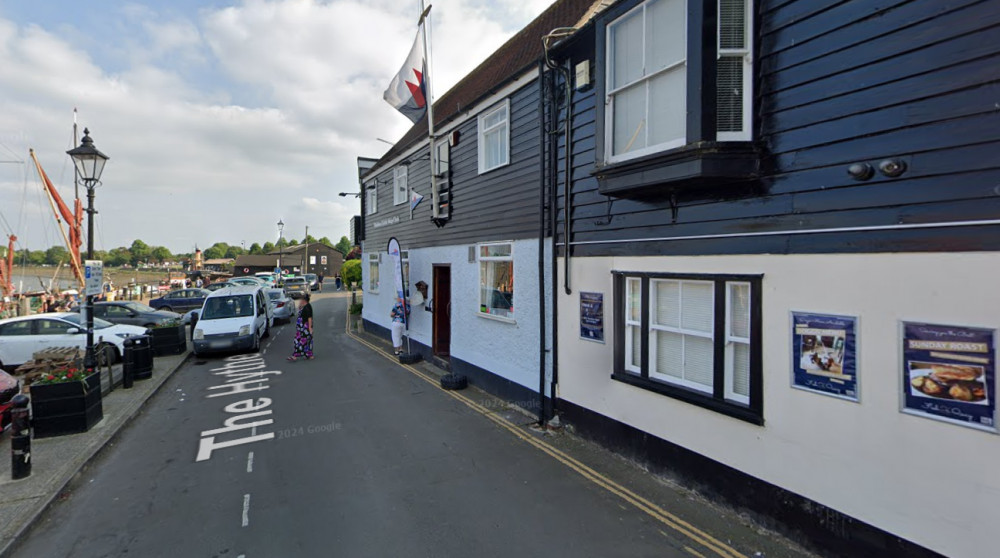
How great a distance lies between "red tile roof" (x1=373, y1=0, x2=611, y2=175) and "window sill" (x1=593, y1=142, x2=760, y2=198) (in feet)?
10.8

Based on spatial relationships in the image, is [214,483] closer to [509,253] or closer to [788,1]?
[509,253]

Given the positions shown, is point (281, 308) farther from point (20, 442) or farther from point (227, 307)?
point (20, 442)

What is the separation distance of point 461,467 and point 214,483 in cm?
298

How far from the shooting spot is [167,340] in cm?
1328

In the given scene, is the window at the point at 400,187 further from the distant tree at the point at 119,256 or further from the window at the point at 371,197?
the distant tree at the point at 119,256

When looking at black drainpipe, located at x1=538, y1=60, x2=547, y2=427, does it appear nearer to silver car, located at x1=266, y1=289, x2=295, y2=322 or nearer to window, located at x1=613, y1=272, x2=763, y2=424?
window, located at x1=613, y1=272, x2=763, y2=424

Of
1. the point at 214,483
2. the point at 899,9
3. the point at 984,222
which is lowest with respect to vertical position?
the point at 214,483

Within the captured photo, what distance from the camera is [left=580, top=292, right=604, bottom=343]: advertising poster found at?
635cm

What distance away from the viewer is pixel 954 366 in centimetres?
315

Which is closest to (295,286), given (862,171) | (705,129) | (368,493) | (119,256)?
(368,493)

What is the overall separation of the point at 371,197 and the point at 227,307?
7.00 metres

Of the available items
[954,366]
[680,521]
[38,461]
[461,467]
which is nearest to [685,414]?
[680,521]

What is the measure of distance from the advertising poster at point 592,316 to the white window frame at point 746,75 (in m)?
2.64

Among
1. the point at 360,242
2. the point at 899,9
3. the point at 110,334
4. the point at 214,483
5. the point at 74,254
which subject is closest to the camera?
the point at 899,9
